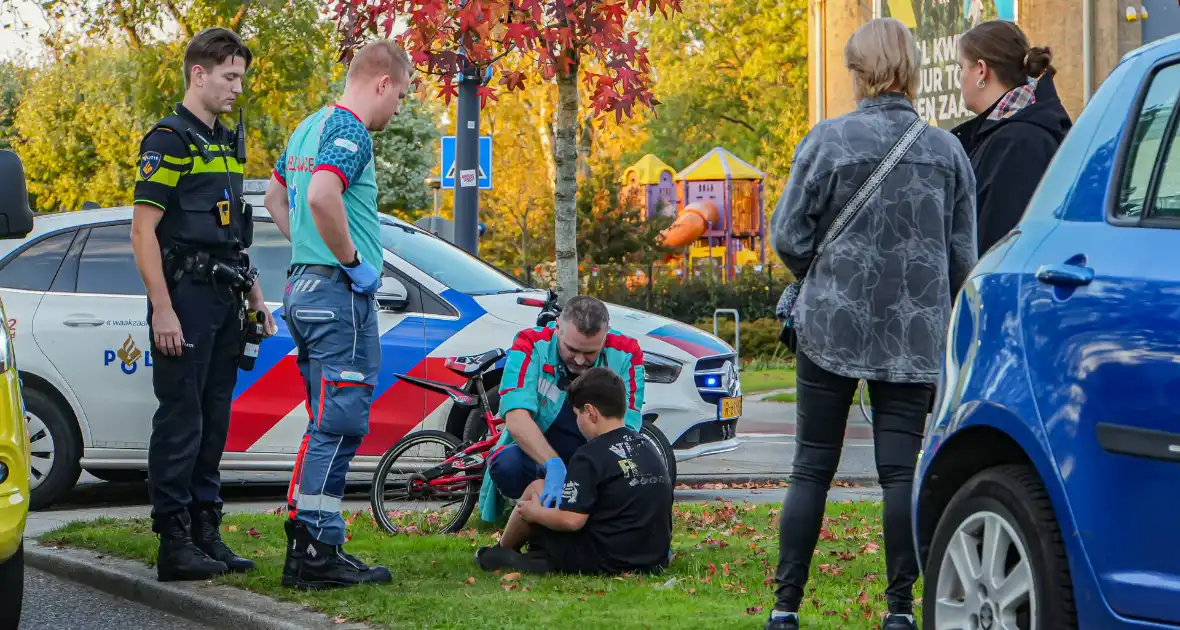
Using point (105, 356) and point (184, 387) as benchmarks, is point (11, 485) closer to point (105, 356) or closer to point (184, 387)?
point (184, 387)

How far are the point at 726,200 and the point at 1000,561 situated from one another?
38.7 meters

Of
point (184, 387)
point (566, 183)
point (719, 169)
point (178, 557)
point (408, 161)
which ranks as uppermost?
point (408, 161)

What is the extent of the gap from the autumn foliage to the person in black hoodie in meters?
3.00

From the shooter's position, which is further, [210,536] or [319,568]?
[210,536]

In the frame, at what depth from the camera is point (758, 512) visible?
27.3 ft

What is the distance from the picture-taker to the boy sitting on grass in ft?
20.4

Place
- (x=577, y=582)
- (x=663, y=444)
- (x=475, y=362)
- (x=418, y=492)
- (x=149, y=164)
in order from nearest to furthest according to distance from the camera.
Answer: (x=577, y=582), (x=149, y=164), (x=418, y=492), (x=475, y=362), (x=663, y=444)

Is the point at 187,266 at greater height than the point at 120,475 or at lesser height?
greater

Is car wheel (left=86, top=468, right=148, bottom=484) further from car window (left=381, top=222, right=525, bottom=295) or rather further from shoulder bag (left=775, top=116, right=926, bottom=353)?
shoulder bag (left=775, top=116, right=926, bottom=353)

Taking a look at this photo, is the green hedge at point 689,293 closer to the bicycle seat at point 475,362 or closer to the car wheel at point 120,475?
the car wheel at point 120,475

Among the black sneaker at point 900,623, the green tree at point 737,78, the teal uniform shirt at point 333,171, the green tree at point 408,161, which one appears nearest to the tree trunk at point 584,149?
the green tree at point 737,78

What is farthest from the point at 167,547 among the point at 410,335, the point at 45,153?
the point at 45,153

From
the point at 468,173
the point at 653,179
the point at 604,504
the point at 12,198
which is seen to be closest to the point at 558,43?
the point at 604,504

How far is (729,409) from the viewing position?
9297mm
